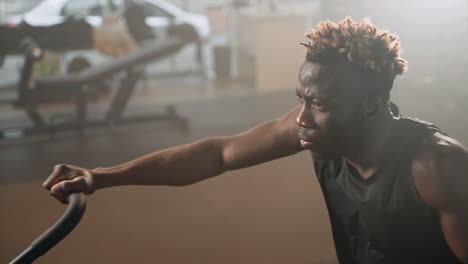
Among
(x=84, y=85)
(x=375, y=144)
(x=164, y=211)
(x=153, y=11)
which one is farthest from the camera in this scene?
(x=153, y=11)

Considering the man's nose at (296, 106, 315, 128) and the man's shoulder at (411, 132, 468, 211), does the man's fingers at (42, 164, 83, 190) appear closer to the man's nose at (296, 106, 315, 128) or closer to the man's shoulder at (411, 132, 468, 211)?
the man's nose at (296, 106, 315, 128)

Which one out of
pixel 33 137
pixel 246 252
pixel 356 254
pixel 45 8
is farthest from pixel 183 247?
pixel 45 8

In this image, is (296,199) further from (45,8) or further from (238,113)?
(45,8)

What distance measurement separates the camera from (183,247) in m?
3.03

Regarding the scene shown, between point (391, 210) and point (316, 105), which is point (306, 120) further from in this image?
point (391, 210)

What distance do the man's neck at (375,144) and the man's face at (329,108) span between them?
23 mm

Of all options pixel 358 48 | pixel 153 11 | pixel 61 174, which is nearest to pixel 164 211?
pixel 61 174

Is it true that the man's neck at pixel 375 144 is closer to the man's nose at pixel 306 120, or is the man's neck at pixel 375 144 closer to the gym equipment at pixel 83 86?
the man's nose at pixel 306 120

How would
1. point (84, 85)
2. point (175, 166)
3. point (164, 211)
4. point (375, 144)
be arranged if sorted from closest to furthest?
1. point (375, 144)
2. point (175, 166)
3. point (164, 211)
4. point (84, 85)

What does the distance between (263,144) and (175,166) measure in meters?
0.24

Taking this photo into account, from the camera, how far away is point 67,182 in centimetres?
121

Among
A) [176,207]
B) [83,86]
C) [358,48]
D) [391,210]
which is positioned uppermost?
[358,48]

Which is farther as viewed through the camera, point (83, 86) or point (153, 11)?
point (153, 11)

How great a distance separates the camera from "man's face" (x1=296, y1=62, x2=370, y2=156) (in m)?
1.22
